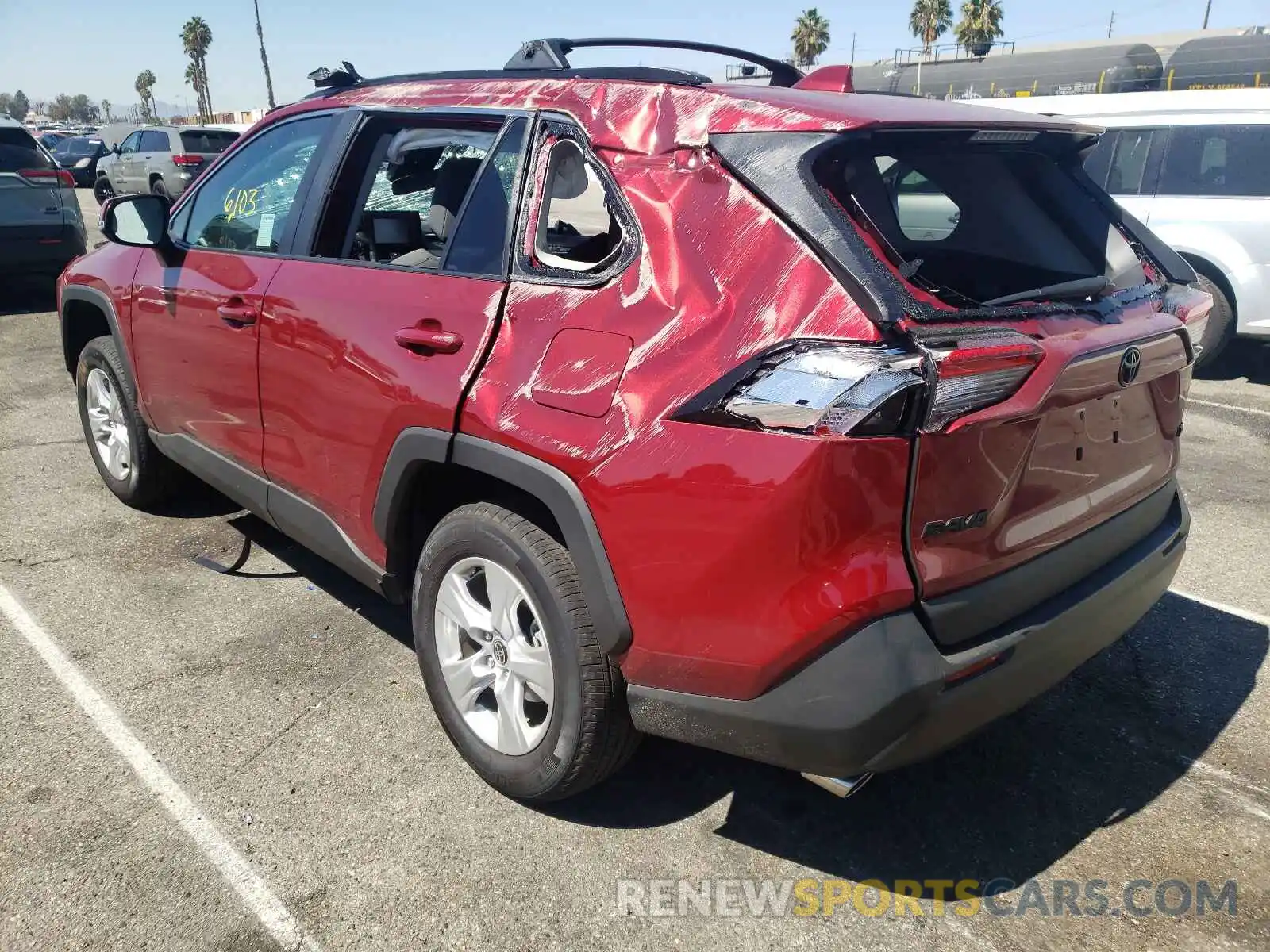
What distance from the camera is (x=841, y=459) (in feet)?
5.88

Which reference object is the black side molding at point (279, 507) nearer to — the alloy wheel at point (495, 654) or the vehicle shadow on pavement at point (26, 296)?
the alloy wheel at point (495, 654)

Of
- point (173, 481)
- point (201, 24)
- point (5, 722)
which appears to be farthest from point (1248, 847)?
point (201, 24)

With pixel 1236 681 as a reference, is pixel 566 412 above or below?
above

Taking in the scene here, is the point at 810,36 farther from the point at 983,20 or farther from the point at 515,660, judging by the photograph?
the point at 515,660

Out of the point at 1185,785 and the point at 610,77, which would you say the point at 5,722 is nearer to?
the point at 610,77

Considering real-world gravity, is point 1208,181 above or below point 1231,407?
above

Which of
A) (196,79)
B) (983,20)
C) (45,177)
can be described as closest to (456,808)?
(45,177)

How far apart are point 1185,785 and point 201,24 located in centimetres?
10023

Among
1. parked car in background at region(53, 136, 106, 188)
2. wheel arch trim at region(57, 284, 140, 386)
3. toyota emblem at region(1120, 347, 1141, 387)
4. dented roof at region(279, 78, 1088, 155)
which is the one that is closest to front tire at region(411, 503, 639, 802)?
dented roof at region(279, 78, 1088, 155)

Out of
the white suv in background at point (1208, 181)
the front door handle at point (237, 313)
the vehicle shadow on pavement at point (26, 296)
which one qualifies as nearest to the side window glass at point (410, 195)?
the front door handle at point (237, 313)

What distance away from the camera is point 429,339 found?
2518 mm

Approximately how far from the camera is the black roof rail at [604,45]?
274 cm

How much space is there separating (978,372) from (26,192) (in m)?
10.0

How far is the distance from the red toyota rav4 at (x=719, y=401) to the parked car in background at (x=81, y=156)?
20958mm
